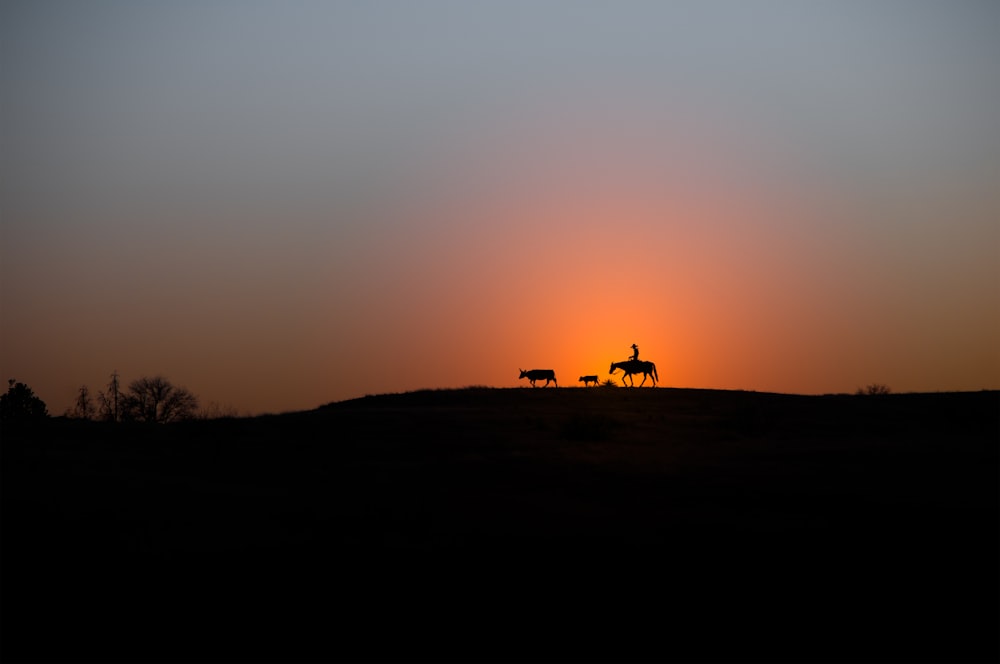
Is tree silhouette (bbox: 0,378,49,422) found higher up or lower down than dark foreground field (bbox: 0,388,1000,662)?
higher up

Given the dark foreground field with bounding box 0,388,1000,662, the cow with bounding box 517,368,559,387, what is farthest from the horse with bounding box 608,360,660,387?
the dark foreground field with bounding box 0,388,1000,662

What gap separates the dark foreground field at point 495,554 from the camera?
9898mm

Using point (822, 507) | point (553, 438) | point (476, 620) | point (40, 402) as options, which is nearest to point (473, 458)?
point (553, 438)

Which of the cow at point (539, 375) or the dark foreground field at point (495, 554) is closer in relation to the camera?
the dark foreground field at point (495, 554)

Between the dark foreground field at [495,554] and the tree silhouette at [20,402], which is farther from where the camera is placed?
the tree silhouette at [20,402]

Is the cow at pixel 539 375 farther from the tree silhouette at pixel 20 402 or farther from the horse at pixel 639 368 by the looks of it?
the tree silhouette at pixel 20 402

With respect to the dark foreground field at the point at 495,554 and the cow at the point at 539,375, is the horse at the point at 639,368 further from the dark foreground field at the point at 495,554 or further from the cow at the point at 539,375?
the dark foreground field at the point at 495,554

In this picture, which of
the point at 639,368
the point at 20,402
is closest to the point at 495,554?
the point at 639,368

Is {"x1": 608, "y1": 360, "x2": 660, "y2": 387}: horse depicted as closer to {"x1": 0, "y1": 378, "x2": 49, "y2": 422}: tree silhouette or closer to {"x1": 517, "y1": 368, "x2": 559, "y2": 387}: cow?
{"x1": 517, "y1": 368, "x2": 559, "y2": 387}: cow

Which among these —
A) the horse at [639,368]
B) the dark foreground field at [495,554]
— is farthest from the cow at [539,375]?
the dark foreground field at [495,554]

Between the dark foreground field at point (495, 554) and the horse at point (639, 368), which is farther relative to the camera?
the horse at point (639, 368)

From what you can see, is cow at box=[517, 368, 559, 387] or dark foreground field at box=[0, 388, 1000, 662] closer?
dark foreground field at box=[0, 388, 1000, 662]

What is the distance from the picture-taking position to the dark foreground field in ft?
32.5

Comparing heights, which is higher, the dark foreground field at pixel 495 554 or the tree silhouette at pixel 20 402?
the tree silhouette at pixel 20 402
